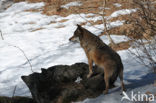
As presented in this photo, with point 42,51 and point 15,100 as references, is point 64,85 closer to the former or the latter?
point 15,100

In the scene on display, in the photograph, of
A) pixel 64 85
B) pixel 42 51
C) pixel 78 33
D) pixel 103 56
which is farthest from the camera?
pixel 42 51

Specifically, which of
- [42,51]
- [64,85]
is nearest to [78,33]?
[64,85]

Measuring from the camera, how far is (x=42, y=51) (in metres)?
12.6

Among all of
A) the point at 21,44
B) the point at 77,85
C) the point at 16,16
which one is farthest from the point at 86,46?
the point at 16,16


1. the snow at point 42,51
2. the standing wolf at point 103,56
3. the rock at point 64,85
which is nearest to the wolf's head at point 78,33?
the standing wolf at point 103,56

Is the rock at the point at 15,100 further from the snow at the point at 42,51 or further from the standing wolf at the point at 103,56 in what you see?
the standing wolf at the point at 103,56

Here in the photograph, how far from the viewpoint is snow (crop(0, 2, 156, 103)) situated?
6.06 metres

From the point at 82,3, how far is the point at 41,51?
10862mm

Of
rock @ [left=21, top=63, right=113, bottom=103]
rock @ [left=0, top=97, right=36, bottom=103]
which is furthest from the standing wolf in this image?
rock @ [left=0, top=97, right=36, bottom=103]

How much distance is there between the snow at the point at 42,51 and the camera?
606 cm

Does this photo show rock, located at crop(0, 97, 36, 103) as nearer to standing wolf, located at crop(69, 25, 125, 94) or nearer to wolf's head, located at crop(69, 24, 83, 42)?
standing wolf, located at crop(69, 25, 125, 94)

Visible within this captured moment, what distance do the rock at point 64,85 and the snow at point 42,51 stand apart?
26cm

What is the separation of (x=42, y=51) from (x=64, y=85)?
25.1ft

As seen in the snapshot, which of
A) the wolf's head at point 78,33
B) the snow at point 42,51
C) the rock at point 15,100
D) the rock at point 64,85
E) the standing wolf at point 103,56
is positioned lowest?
the snow at point 42,51
